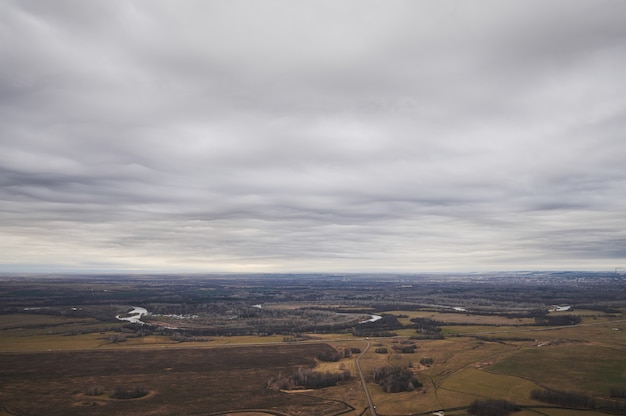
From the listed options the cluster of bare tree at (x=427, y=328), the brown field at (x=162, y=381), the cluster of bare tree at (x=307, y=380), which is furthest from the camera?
the cluster of bare tree at (x=427, y=328)

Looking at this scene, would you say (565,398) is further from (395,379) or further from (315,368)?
(315,368)

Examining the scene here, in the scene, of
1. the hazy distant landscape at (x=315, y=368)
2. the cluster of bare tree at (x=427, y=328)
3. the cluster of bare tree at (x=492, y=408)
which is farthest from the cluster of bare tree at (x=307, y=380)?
the cluster of bare tree at (x=427, y=328)

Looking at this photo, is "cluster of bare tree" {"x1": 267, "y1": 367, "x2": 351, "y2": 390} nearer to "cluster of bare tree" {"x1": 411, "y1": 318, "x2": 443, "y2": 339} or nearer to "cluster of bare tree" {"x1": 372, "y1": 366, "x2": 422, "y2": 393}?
"cluster of bare tree" {"x1": 372, "y1": 366, "x2": 422, "y2": 393}

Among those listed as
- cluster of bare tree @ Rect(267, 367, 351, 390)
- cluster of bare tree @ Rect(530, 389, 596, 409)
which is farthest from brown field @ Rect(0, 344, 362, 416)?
cluster of bare tree @ Rect(530, 389, 596, 409)

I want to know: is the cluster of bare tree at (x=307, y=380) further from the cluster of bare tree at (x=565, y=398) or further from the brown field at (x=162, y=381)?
Answer: the cluster of bare tree at (x=565, y=398)

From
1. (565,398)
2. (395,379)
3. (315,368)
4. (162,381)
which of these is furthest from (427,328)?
(162,381)

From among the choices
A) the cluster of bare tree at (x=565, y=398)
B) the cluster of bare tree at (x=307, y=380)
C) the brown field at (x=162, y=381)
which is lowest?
the brown field at (x=162, y=381)

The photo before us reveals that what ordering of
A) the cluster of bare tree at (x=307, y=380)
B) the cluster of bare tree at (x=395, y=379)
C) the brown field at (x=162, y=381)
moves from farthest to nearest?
the cluster of bare tree at (x=307, y=380)
the cluster of bare tree at (x=395, y=379)
the brown field at (x=162, y=381)

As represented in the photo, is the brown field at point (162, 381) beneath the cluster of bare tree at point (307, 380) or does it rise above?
beneath

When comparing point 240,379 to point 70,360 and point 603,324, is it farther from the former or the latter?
point 603,324
